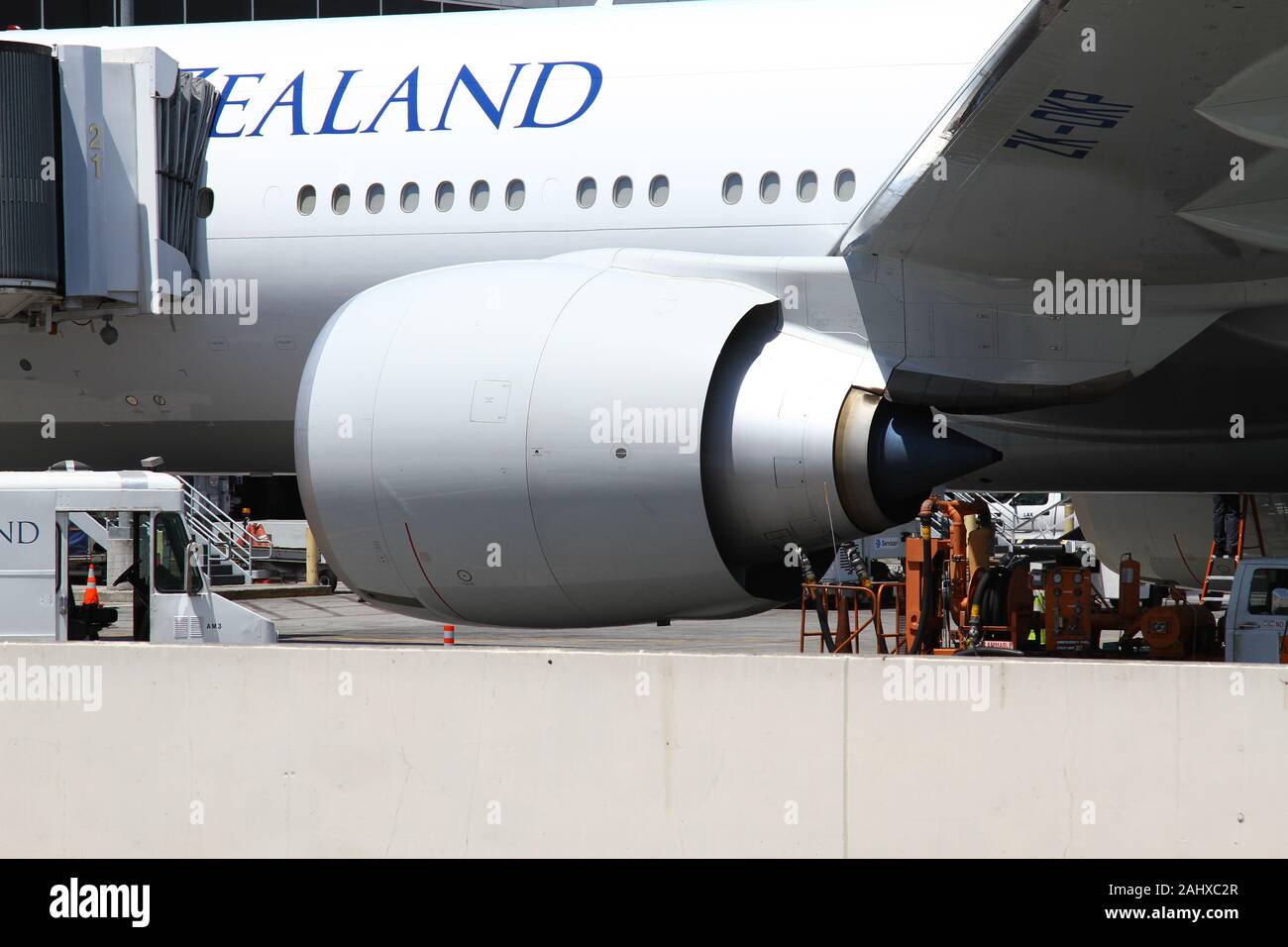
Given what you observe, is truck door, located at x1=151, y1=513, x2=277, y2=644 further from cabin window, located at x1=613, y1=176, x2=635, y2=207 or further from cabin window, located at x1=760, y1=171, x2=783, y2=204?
cabin window, located at x1=760, y1=171, x2=783, y2=204

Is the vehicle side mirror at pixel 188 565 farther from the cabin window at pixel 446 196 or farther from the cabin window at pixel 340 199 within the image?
the cabin window at pixel 446 196

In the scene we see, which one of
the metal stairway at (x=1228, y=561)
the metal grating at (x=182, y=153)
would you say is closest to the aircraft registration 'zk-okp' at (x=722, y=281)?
the metal grating at (x=182, y=153)

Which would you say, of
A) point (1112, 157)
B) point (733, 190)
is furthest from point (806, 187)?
point (1112, 157)

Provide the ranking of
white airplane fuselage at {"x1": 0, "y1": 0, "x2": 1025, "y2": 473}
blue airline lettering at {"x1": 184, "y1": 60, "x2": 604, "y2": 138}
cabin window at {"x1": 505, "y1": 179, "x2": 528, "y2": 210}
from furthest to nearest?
blue airline lettering at {"x1": 184, "y1": 60, "x2": 604, "y2": 138}
cabin window at {"x1": 505, "y1": 179, "x2": 528, "y2": 210}
white airplane fuselage at {"x1": 0, "y1": 0, "x2": 1025, "y2": 473}

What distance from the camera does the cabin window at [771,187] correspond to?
9703 millimetres

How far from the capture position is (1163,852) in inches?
232

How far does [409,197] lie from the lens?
1049 cm

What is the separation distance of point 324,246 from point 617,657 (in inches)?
218

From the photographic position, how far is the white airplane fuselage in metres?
9.72

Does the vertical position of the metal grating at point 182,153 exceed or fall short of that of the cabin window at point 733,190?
it exceeds it

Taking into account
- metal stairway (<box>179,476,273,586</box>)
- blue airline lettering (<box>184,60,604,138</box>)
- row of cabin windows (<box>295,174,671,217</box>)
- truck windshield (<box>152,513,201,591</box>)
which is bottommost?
metal stairway (<box>179,476,273,586</box>)

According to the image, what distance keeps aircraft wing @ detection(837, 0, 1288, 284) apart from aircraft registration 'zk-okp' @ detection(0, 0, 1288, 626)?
0.02m

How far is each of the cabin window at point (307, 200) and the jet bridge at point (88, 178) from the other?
95cm

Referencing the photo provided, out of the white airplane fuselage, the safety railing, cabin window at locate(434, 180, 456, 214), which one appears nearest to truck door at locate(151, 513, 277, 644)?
the white airplane fuselage
